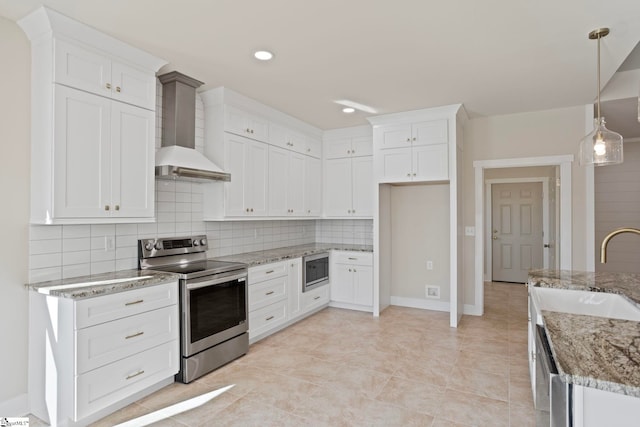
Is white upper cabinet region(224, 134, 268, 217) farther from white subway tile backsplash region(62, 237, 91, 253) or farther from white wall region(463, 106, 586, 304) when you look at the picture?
white wall region(463, 106, 586, 304)

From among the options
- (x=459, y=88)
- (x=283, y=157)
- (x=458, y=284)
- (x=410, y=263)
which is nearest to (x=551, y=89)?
(x=459, y=88)

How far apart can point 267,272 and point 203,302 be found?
37.1 inches

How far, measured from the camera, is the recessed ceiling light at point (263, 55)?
277 cm

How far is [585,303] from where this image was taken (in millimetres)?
2262

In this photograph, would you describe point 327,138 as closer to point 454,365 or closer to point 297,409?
point 454,365

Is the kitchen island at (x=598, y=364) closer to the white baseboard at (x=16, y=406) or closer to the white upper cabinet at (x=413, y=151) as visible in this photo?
the white upper cabinet at (x=413, y=151)

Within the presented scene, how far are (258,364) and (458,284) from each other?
2483mm

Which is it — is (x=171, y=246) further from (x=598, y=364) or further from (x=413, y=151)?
(x=598, y=364)

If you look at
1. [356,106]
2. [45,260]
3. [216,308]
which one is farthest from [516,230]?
[45,260]

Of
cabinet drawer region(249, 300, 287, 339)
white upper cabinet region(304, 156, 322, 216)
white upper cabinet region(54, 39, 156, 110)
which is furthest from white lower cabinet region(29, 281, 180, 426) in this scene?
white upper cabinet region(304, 156, 322, 216)

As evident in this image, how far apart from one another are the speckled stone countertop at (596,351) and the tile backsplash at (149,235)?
296cm

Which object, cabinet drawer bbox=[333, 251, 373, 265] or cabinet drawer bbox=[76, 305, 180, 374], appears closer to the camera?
cabinet drawer bbox=[76, 305, 180, 374]

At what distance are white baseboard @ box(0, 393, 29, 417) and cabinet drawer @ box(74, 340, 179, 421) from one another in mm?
512

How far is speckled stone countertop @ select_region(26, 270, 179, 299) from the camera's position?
7.20ft
